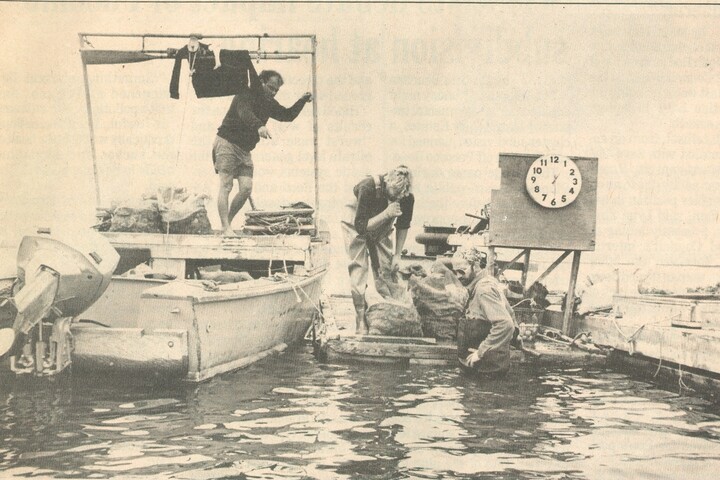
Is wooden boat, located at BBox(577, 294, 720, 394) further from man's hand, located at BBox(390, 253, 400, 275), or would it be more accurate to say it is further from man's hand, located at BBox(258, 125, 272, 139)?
man's hand, located at BBox(258, 125, 272, 139)

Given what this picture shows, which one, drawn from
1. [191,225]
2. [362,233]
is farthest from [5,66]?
[362,233]

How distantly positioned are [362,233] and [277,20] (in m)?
3.14

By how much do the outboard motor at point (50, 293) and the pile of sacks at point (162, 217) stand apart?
8.69 ft

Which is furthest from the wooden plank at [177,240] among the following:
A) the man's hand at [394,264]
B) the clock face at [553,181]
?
the clock face at [553,181]

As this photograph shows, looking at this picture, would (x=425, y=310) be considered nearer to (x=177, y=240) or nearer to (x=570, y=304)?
(x=570, y=304)

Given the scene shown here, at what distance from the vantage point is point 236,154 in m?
9.12

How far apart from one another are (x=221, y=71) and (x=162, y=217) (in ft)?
6.58

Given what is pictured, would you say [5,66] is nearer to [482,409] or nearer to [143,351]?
[143,351]

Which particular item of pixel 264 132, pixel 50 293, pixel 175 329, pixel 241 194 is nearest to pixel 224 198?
pixel 241 194

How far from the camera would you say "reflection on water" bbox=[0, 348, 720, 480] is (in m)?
4.27

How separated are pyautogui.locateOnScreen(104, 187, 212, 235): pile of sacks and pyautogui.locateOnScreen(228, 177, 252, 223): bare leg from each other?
1.74 feet

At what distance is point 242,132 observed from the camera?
9133mm

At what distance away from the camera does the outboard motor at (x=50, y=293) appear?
558cm

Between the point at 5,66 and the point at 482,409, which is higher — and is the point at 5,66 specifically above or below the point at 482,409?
above
